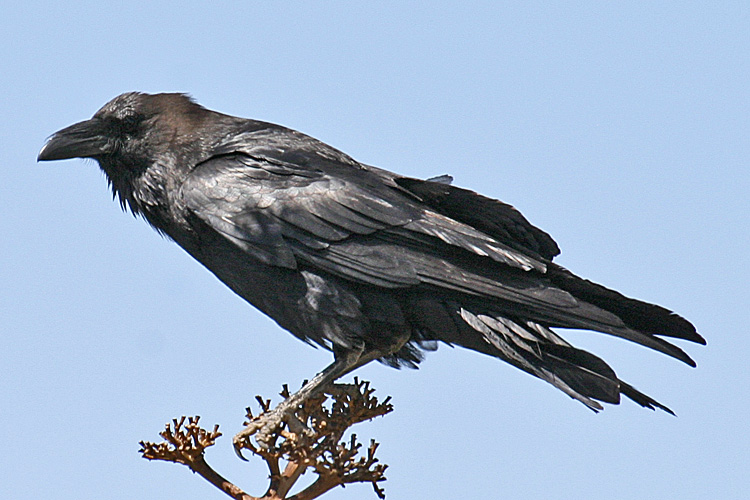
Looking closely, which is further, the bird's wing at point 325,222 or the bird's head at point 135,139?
the bird's head at point 135,139

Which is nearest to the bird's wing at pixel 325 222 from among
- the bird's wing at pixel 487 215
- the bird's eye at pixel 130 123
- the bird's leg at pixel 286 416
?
the bird's wing at pixel 487 215

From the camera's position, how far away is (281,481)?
4.57m

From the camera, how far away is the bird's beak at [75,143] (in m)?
5.88

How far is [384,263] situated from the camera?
5184 millimetres

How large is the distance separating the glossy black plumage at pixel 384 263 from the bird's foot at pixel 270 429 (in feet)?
1.34

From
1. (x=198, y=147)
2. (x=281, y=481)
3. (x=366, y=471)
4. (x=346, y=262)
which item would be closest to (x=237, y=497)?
(x=281, y=481)

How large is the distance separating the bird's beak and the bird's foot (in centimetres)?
200

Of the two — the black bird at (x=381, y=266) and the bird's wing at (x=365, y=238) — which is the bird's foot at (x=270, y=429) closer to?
the black bird at (x=381, y=266)

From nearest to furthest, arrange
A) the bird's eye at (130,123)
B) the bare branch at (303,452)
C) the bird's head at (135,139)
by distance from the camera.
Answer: the bare branch at (303,452), the bird's head at (135,139), the bird's eye at (130,123)

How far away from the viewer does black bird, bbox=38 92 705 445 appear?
16.5 ft

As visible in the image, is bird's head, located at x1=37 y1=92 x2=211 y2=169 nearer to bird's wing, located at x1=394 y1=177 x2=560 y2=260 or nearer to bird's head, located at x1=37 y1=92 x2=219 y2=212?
bird's head, located at x1=37 y1=92 x2=219 y2=212

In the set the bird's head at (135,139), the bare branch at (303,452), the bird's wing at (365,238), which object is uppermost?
the bird's head at (135,139)

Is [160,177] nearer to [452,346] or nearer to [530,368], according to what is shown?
[452,346]

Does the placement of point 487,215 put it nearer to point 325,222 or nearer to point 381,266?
point 381,266
